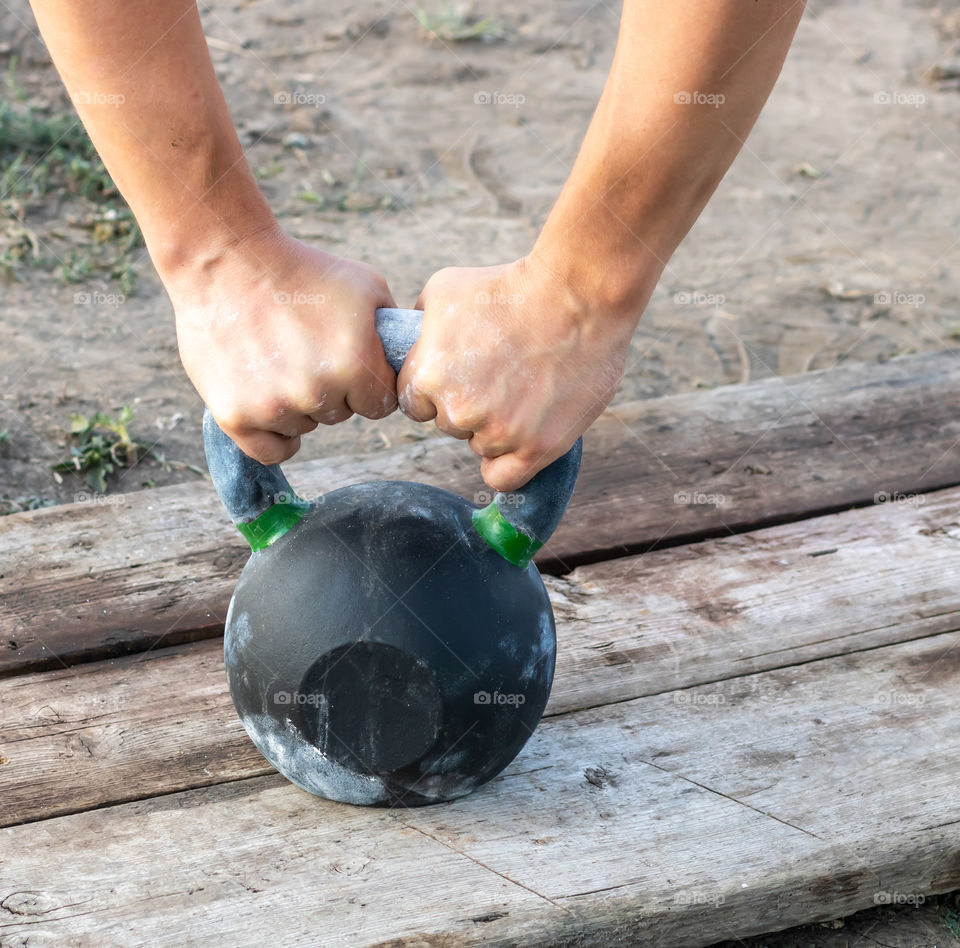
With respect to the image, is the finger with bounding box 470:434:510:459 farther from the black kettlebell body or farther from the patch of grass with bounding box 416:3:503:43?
the patch of grass with bounding box 416:3:503:43

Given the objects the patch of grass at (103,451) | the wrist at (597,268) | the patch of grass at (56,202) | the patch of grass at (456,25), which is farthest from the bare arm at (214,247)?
the patch of grass at (456,25)

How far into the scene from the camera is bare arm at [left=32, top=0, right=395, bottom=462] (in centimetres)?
128

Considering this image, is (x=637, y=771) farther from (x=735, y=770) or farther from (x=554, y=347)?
(x=554, y=347)

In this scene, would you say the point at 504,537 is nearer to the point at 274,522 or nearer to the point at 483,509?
the point at 483,509

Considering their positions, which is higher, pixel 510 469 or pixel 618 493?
pixel 510 469

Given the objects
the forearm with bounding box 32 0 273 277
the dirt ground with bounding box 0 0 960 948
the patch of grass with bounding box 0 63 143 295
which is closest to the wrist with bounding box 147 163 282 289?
the forearm with bounding box 32 0 273 277

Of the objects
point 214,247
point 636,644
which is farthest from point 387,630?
point 636,644

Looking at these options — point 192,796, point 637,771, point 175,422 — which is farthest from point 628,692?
point 175,422

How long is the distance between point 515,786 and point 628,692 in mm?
285

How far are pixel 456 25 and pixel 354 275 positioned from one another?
4718mm

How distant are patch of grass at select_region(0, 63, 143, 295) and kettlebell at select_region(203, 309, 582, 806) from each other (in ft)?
7.88

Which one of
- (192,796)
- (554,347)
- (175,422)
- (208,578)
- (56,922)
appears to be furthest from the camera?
(175,422)

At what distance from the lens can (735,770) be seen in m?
1.76

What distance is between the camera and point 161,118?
4.28 ft
